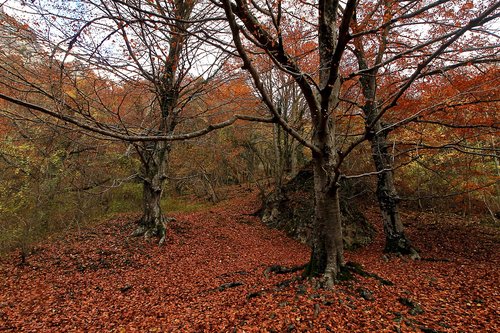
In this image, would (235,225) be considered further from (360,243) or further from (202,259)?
(360,243)

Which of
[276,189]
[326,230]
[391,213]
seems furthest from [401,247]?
[276,189]

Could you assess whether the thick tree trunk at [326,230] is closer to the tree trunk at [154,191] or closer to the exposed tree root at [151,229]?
the exposed tree root at [151,229]

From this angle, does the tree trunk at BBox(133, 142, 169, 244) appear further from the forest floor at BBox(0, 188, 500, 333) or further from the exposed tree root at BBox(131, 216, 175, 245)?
the forest floor at BBox(0, 188, 500, 333)

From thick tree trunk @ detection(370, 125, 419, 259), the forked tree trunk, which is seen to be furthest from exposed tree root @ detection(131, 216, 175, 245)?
thick tree trunk @ detection(370, 125, 419, 259)

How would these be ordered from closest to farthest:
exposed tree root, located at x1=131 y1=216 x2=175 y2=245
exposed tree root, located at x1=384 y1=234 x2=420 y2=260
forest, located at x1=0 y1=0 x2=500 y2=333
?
1. forest, located at x1=0 y1=0 x2=500 y2=333
2. exposed tree root, located at x1=384 y1=234 x2=420 y2=260
3. exposed tree root, located at x1=131 y1=216 x2=175 y2=245

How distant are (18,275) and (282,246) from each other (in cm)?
737

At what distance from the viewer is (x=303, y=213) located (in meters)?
10.6

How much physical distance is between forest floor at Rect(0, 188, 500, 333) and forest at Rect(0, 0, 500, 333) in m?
0.04

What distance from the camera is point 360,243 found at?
8938 mm

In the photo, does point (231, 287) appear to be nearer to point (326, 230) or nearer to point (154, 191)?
point (326, 230)

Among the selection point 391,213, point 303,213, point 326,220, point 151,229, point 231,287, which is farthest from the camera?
point 303,213

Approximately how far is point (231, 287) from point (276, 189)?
7402mm

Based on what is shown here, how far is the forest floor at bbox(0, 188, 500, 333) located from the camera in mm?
3627

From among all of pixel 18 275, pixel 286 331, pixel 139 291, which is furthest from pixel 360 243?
pixel 18 275
